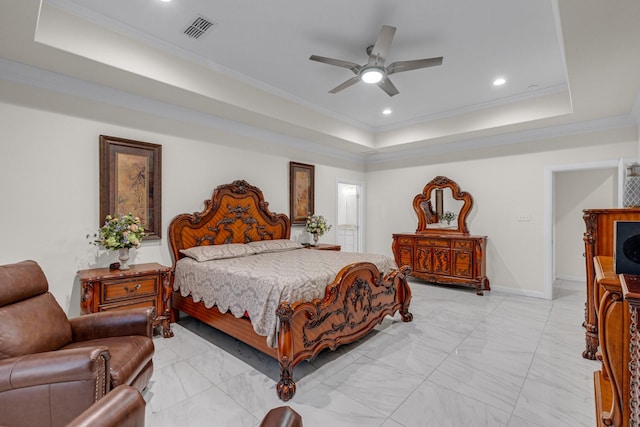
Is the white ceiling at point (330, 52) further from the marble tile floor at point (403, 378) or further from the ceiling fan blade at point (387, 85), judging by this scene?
the marble tile floor at point (403, 378)

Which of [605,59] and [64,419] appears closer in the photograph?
[64,419]

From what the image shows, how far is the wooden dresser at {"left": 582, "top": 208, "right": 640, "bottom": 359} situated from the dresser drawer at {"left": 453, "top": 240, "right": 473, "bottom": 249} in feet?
7.12

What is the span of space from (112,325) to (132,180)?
190cm

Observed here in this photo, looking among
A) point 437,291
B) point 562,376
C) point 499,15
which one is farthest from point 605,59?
point 437,291

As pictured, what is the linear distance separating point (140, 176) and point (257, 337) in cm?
238

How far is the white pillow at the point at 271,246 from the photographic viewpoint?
414cm

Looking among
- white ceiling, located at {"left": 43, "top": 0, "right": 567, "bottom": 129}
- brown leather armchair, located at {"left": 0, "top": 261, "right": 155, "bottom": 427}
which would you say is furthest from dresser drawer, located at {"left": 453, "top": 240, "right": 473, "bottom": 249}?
brown leather armchair, located at {"left": 0, "top": 261, "right": 155, "bottom": 427}

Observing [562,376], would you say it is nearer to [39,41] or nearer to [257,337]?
[257,337]

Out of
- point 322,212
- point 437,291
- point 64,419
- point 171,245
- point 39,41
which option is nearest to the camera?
point 64,419

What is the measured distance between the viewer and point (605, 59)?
8.59 ft

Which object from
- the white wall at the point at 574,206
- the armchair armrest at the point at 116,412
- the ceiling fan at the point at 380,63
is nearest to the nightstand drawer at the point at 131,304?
the armchair armrest at the point at 116,412

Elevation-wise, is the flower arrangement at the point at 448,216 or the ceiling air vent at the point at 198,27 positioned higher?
the ceiling air vent at the point at 198,27

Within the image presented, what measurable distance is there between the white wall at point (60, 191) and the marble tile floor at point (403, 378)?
45.0 inches

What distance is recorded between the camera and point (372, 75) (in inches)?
119
